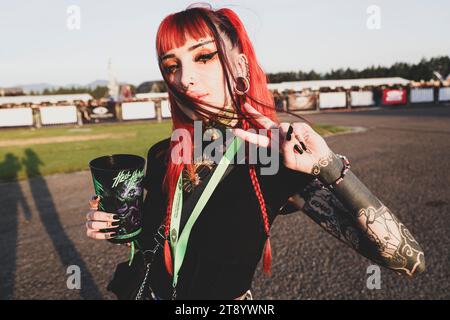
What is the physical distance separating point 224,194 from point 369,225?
1.78ft

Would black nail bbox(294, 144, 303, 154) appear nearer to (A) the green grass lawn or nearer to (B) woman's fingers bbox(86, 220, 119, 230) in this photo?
(B) woman's fingers bbox(86, 220, 119, 230)

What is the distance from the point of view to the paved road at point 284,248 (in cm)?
366

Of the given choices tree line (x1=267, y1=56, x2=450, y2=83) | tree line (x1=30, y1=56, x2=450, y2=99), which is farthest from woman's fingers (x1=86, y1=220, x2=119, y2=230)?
tree line (x1=267, y1=56, x2=450, y2=83)

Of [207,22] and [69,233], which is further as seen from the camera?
[69,233]

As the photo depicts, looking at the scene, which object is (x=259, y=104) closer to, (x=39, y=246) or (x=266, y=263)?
(x=266, y=263)

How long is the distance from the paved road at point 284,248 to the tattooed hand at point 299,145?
2788 mm

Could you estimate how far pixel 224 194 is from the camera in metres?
1.35

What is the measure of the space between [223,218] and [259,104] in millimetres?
471

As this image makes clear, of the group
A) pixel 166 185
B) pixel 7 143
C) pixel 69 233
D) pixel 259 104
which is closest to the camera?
pixel 259 104

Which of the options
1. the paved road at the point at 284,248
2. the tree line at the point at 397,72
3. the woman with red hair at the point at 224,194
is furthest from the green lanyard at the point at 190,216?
the tree line at the point at 397,72

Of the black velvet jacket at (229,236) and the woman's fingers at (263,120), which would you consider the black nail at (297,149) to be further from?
the black velvet jacket at (229,236)

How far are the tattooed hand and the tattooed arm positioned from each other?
0.08 ft

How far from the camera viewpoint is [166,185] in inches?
60.4

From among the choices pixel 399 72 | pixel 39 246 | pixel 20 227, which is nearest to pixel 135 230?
pixel 39 246
